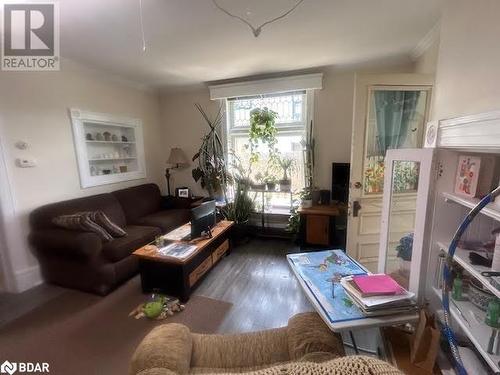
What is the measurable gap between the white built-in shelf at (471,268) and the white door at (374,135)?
3.53ft

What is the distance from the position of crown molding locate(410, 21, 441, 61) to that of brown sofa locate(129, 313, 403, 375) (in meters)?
2.52

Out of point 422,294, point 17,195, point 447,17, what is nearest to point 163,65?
point 17,195

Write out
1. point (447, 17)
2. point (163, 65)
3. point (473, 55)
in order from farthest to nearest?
point (163, 65), point (447, 17), point (473, 55)

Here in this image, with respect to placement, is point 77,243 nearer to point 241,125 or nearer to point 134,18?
point 134,18

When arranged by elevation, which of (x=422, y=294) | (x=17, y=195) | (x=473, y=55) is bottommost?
(x=422, y=294)

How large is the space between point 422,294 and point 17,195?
3.38 metres

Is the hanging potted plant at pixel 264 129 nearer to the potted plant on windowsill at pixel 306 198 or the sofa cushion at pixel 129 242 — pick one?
the potted plant on windowsill at pixel 306 198

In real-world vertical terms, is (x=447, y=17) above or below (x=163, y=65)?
below

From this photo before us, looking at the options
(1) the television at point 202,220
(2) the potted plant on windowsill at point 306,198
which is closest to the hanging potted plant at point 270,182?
(2) the potted plant on windowsill at point 306,198

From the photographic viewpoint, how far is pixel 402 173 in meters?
1.52

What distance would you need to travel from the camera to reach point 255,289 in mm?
2328

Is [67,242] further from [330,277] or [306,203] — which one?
[306,203]

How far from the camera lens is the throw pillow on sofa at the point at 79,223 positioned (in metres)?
2.27

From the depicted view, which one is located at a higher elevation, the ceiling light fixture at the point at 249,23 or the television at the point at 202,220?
the ceiling light fixture at the point at 249,23
